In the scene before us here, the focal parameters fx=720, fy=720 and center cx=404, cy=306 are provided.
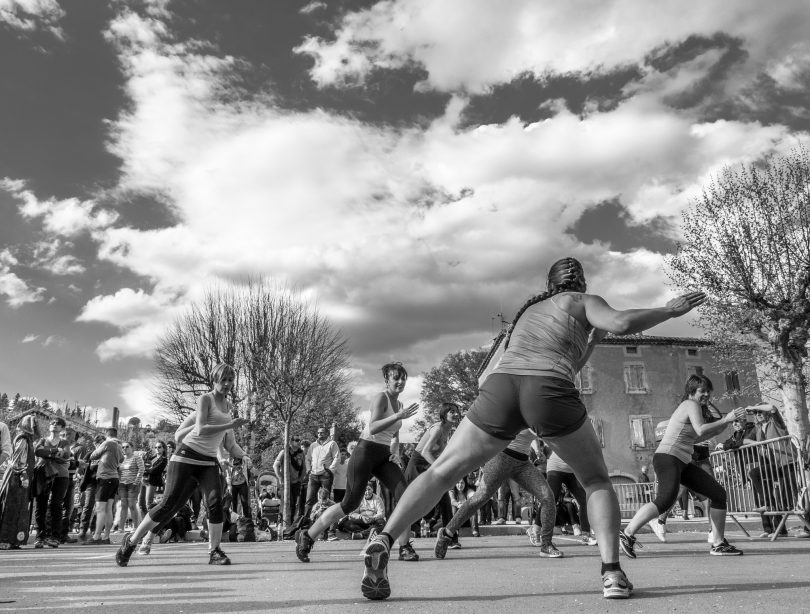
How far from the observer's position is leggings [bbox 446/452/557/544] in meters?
7.39

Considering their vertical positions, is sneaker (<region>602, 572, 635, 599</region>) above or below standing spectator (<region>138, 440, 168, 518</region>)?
below

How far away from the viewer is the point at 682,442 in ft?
22.6

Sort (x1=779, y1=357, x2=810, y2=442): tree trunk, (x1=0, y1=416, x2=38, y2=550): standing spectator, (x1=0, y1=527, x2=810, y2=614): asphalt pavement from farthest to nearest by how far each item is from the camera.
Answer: (x1=779, y1=357, x2=810, y2=442): tree trunk < (x1=0, y1=416, x2=38, y2=550): standing spectator < (x1=0, y1=527, x2=810, y2=614): asphalt pavement

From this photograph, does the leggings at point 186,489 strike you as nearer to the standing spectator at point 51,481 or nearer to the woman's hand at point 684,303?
the woman's hand at point 684,303

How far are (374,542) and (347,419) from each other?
49.9 meters

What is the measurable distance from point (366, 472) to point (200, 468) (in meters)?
1.54

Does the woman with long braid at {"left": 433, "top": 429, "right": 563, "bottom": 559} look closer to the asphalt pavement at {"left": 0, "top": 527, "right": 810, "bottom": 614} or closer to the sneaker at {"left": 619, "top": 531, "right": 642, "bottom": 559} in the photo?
the asphalt pavement at {"left": 0, "top": 527, "right": 810, "bottom": 614}

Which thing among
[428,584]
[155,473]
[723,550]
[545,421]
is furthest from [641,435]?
[545,421]

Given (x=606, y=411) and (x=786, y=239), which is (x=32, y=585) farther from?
(x=606, y=411)

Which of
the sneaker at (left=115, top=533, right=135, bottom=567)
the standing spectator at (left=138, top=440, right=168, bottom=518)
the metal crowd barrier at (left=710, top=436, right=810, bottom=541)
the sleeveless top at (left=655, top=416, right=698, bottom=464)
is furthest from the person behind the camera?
the standing spectator at (left=138, top=440, right=168, bottom=518)

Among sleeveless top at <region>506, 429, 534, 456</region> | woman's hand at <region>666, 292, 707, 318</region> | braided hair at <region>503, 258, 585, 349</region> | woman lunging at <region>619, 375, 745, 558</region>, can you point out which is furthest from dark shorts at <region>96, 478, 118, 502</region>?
woman's hand at <region>666, 292, 707, 318</region>

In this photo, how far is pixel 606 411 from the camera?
4650cm

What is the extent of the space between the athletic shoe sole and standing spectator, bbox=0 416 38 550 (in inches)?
325

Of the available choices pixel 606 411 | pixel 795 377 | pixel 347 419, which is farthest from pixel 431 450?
pixel 347 419
